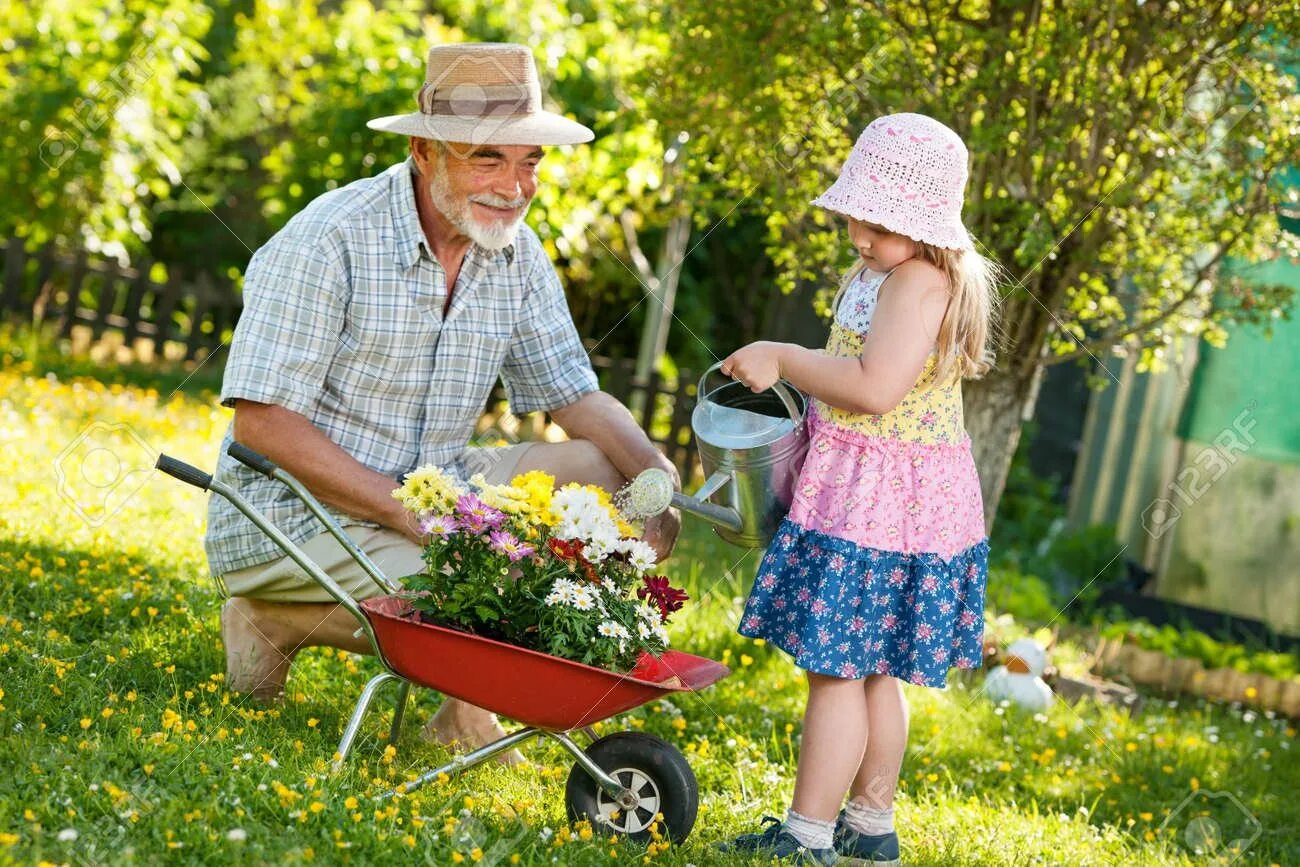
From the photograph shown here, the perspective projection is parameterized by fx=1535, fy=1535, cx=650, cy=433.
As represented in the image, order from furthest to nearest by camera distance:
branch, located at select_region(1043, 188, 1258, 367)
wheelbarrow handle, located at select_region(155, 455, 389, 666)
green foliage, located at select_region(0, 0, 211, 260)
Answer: green foliage, located at select_region(0, 0, 211, 260) → branch, located at select_region(1043, 188, 1258, 367) → wheelbarrow handle, located at select_region(155, 455, 389, 666)

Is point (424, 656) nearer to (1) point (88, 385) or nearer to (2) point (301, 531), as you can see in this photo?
(2) point (301, 531)

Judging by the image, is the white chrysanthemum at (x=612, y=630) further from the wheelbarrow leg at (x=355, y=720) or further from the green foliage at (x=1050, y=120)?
the green foliage at (x=1050, y=120)

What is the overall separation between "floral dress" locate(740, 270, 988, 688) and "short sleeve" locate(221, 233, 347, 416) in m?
1.00

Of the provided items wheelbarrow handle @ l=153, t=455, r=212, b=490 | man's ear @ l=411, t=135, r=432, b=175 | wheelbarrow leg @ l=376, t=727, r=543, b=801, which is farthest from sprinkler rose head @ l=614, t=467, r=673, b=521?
man's ear @ l=411, t=135, r=432, b=175

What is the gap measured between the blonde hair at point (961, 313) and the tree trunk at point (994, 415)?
1.74 metres

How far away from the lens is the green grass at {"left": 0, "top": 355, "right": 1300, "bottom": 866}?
8.02ft

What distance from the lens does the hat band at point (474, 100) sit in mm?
3238

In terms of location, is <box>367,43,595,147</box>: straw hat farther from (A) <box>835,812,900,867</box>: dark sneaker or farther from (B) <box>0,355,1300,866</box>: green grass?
(A) <box>835,812,900,867</box>: dark sneaker

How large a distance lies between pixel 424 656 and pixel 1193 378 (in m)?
4.49

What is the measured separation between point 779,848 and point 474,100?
64.6 inches

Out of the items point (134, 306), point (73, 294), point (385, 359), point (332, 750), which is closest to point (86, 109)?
point (73, 294)

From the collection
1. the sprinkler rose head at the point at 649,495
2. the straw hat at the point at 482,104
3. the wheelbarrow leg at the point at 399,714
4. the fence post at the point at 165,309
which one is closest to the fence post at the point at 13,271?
the fence post at the point at 165,309

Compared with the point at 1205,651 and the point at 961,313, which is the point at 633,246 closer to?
the point at 1205,651

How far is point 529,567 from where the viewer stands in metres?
2.70
